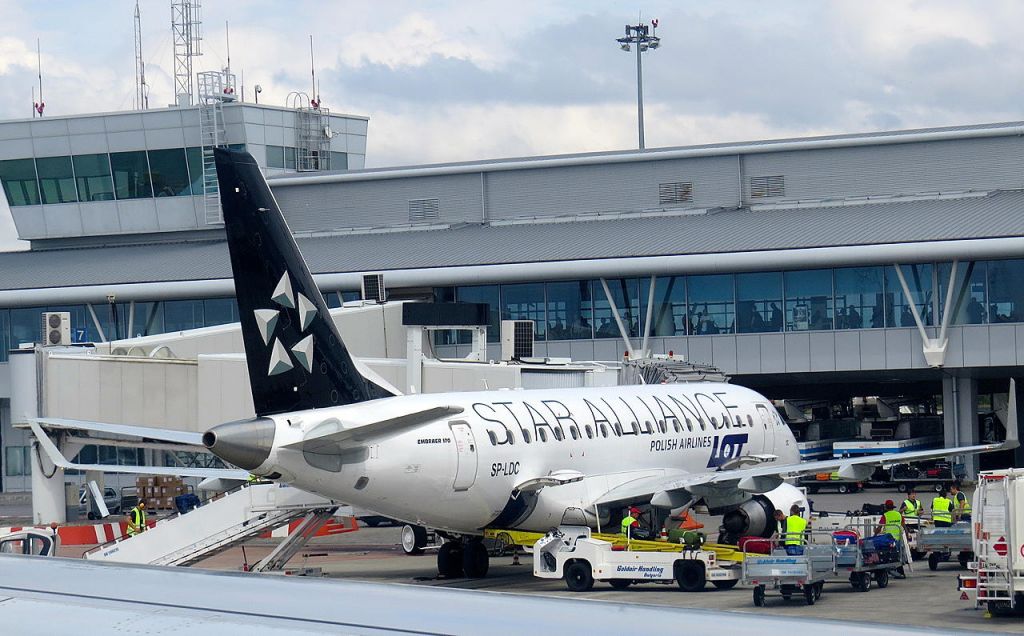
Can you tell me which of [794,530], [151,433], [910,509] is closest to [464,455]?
[794,530]

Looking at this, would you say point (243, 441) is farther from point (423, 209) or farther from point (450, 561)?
point (423, 209)

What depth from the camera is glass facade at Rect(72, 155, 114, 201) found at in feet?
219

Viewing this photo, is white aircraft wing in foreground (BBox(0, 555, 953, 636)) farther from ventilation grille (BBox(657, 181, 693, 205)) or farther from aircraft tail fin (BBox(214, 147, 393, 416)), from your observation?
ventilation grille (BBox(657, 181, 693, 205))

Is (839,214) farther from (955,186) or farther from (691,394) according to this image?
(691,394)

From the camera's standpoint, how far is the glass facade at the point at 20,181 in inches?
2685

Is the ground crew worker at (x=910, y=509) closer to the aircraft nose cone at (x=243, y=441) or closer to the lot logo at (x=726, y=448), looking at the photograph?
the lot logo at (x=726, y=448)

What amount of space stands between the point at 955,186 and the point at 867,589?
35956 mm

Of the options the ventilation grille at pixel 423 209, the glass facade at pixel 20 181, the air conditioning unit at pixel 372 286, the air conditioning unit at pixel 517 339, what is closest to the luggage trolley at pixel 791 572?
the air conditioning unit at pixel 517 339

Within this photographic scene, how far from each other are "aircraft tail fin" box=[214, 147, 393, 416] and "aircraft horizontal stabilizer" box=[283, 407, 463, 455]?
0.98 metres

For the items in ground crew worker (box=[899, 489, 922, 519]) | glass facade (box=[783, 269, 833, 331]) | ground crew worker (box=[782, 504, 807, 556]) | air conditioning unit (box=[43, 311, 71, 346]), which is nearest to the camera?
ground crew worker (box=[782, 504, 807, 556])

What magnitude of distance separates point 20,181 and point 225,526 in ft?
138

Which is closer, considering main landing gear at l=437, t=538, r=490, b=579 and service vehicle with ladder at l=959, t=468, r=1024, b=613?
service vehicle with ladder at l=959, t=468, r=1024, b=613

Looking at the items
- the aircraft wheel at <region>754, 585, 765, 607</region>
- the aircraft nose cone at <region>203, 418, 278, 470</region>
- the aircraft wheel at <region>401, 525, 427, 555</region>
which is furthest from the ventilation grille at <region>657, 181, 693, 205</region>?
the aircraft nose cone at <region>203, 418, 278, 470</region>

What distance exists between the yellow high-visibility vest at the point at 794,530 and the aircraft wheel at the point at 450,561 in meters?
7.50
